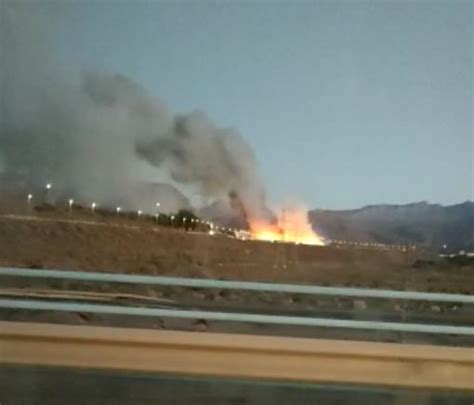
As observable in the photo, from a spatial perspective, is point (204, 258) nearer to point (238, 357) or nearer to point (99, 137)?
point (238, 357)

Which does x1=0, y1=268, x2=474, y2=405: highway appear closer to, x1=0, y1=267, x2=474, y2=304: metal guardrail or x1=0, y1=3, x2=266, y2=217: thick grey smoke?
x1=0, y1=267, x2=474, y2=304: metal guardrail

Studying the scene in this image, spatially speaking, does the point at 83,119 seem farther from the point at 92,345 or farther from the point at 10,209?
the point at 92,345

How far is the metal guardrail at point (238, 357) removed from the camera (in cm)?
309

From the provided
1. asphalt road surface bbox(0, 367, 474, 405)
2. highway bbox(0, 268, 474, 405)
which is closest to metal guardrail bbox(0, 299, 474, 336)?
highway bbox(0, 268, 474, 405)

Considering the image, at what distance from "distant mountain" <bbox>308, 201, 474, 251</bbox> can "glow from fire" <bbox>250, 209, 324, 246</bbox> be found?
0.03 metres

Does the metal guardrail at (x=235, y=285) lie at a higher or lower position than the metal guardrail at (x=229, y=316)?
higher

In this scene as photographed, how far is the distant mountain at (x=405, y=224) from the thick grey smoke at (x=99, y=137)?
253mm

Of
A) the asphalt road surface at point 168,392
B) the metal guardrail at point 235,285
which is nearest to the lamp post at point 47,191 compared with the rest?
the metal guardrail at point 235,285

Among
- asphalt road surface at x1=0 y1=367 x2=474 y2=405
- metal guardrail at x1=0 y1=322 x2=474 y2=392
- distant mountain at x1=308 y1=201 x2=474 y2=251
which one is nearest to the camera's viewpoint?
asphalt road surface at x1=0 y1=367 x2=474 y2=405

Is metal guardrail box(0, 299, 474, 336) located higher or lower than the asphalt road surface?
higher

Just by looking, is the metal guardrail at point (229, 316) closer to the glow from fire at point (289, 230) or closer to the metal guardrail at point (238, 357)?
the metal guardrail at point (238, 357)

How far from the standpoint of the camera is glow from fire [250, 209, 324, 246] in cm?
326

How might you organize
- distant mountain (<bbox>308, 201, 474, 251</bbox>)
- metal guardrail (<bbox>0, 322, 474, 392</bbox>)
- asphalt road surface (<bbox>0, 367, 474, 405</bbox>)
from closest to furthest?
1. asphalt road surface (<bbox>0, 367, 474, 405</bbox>)
2. metal guardrail (<bbox>0, 322, 474, 392</bbox>)
3. distant mountain (<bbox>308, 201, 474, 251</bbox>)

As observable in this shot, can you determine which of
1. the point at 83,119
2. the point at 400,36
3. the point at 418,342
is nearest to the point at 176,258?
the point at 83,119
